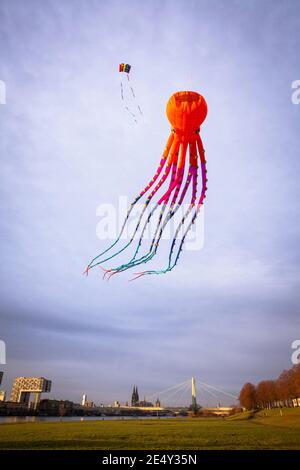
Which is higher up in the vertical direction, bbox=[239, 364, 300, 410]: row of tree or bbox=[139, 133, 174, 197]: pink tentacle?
bbox=[139, 133, 174, 197]: pink tentacle

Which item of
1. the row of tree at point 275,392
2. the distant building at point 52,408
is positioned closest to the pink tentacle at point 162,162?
the row of tree at point 275,392

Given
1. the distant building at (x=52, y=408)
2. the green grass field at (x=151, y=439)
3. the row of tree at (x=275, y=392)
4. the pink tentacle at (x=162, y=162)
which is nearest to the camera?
the pink tentacle at (x=162, y=162)

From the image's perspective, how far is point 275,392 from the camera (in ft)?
307

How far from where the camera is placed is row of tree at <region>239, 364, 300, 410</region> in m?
80.8

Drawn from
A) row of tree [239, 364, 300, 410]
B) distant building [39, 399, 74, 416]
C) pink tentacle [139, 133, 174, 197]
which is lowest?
distant building [39, 399, 74, 416]

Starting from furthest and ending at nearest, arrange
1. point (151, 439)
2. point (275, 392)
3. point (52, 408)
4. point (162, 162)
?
point (52, 408)
point (275, 392)
point (151, 439)
point (162, 162)

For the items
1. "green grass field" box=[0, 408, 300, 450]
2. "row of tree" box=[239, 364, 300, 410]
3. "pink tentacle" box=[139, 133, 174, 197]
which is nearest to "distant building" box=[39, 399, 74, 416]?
"row of tree" box=[239, 364, 300, 410]

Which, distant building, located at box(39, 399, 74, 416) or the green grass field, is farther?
distant building, located at box(39, 399, 74, 416)

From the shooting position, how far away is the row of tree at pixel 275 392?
265 ft

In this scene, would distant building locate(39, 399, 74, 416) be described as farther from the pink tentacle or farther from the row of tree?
the pink tentacle

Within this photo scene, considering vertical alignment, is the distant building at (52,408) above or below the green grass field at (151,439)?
below

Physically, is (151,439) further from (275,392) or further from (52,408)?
(52,408)

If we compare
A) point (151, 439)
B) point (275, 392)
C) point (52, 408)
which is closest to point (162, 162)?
point (151, 439)

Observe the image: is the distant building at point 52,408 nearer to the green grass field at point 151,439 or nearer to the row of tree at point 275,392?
the row of tree at point 275,392
